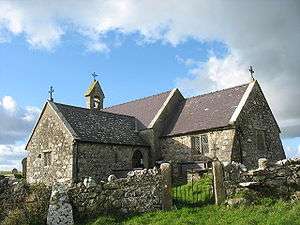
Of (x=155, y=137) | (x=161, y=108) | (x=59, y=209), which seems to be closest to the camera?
(x=59, y=209)

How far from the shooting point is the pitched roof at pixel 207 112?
1218 inches

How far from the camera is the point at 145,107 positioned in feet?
126

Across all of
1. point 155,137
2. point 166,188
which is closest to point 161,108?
point 155,137

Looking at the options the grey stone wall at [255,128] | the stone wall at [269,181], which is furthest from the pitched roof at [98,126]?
the stone wall at [269,181]

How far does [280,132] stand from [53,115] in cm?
1985

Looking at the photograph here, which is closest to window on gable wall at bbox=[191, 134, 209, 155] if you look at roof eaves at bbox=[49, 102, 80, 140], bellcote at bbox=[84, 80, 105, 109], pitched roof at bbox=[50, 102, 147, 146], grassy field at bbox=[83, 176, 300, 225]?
pitched roof at bbox=[50, 102, 147, 146]

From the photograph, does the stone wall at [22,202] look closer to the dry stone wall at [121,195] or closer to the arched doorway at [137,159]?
the dry stone wall at [121,195]

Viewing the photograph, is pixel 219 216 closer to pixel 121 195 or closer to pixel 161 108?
pixel 121 195

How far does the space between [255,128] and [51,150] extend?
16.5 m

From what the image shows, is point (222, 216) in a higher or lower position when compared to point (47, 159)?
lower

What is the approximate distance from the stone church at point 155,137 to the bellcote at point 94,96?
1051cm

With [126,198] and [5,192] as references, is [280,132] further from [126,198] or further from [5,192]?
[5,192]

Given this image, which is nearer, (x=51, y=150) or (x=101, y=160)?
(x=101, y=160)

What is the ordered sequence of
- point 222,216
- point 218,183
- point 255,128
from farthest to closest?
point 255,128 → point 218,183 → point 222,216
